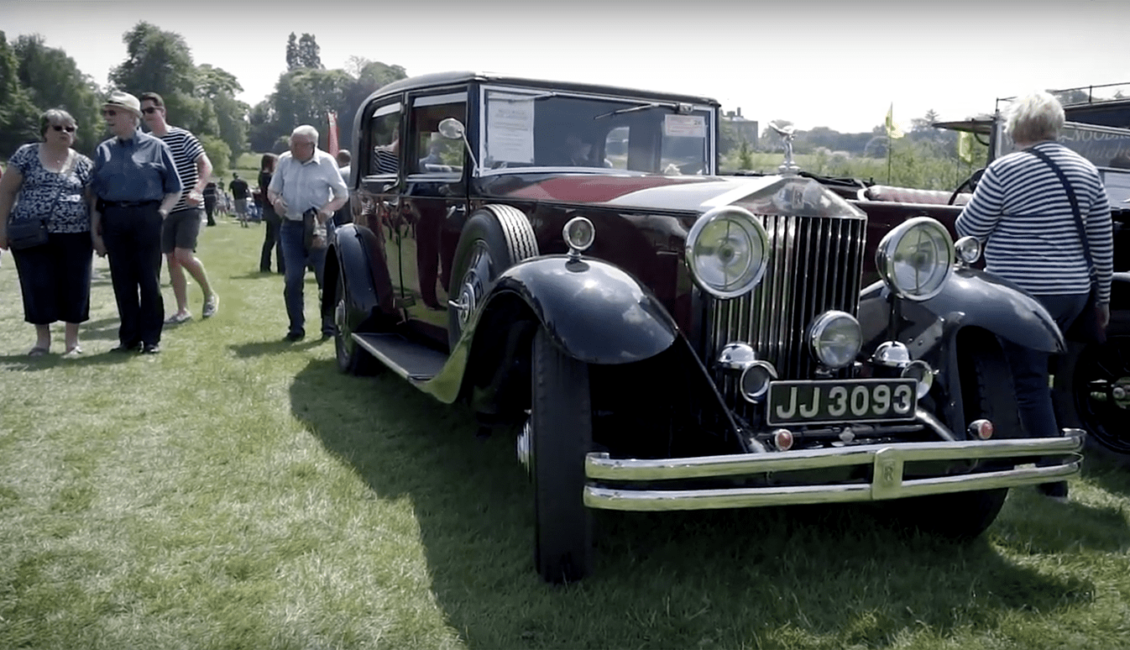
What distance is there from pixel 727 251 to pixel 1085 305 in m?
1.83

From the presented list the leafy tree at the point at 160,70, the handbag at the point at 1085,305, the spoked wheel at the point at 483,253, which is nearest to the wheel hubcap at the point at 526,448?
the spoked wheel at the point at 483,253

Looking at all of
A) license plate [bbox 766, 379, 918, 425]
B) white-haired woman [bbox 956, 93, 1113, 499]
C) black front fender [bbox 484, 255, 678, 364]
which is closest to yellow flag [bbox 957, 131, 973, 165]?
white-haired woman [bbox 956, 93, 1113, 499]

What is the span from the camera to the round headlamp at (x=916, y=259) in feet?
9.78

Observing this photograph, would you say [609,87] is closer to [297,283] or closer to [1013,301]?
[1013,301]

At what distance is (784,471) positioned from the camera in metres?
2.47

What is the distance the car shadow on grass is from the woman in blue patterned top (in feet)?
10.6

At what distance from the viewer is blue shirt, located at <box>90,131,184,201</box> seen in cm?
565

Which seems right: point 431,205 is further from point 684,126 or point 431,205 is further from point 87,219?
point 87,219

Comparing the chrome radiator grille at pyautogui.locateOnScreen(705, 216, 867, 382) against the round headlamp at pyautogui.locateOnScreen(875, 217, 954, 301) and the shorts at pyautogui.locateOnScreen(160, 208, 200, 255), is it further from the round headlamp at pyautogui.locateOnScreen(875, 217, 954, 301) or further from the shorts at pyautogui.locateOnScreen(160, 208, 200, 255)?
the shorts at pyautogui.locateOnScreen(160, 208, 200, 255)

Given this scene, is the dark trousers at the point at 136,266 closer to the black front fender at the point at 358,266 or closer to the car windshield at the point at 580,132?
the black front fender at the point at 358,266

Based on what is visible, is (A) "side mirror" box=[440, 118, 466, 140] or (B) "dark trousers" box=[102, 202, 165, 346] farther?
(B) "dark trousers" box=[102, 202, 165, 346]

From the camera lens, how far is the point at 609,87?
4.34m

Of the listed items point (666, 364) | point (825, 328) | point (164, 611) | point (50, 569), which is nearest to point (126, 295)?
point (50, 569)

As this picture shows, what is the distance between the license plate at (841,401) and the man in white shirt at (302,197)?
453cm
